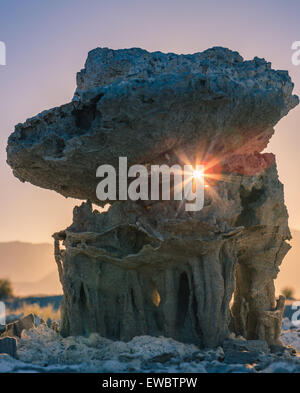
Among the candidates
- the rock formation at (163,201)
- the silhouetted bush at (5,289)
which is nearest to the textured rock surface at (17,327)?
the rock formation at (163,201)

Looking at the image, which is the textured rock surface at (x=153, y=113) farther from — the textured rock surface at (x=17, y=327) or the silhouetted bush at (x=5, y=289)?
the silhouetted bush at (x=5, y=289)

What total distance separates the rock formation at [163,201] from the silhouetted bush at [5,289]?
2025 cm

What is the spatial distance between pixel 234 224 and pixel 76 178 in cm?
385

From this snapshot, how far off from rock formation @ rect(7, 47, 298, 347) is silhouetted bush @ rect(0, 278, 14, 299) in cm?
2025

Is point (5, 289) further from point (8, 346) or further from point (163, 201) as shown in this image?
point (163, 201)

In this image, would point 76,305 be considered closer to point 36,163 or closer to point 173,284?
point 173,284

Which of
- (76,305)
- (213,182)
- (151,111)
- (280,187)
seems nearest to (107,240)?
(76,305)

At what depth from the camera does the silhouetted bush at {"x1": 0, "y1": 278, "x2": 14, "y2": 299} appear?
3252 centimetres

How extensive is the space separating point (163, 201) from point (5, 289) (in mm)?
22913

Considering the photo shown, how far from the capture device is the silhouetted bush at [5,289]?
32.5 meters

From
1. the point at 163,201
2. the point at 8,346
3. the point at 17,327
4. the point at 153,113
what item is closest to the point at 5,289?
the point at 17,327

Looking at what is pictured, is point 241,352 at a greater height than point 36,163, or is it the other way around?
point 36,163

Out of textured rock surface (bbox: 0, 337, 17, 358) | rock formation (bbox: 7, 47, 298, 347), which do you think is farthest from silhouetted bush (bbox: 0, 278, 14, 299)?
textured rock surface (bbox: 0, 337, 17, 358)
